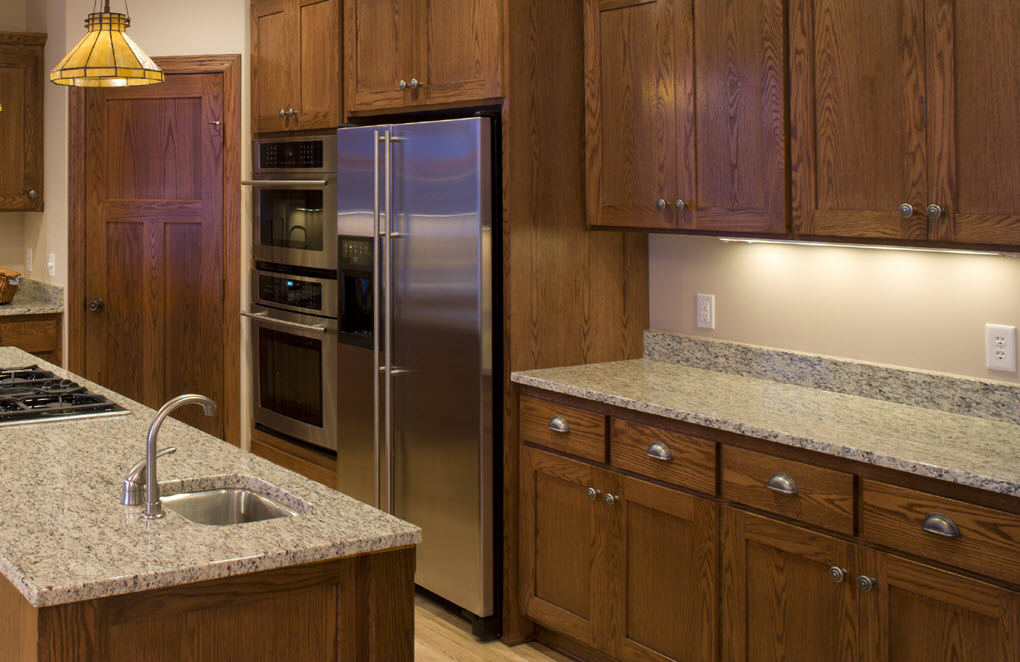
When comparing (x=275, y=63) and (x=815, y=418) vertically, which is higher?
(x=275, y=63)

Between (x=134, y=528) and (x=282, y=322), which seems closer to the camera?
(x=134, y=528)

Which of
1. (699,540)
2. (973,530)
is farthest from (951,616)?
(699,540)

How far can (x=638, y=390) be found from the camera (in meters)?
3.04

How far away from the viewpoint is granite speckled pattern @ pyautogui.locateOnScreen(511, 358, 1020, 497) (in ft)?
7.23

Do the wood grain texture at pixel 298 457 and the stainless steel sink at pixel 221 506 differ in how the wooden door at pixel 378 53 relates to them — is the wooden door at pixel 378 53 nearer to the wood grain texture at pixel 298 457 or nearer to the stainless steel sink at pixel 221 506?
the wood grain texture at pixel 298 457

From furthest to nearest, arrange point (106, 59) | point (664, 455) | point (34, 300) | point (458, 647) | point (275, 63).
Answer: point (34, 300), point (275, 63), point (458, 647), point (664, 455), point (106, 59)

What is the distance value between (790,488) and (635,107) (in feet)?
4.27

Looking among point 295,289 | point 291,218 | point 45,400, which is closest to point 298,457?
point 295,289

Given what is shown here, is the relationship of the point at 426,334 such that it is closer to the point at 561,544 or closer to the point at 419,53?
the point at 561,544

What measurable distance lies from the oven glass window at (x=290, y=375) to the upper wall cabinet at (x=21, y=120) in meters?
1.61

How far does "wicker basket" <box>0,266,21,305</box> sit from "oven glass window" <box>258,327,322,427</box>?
1.45m

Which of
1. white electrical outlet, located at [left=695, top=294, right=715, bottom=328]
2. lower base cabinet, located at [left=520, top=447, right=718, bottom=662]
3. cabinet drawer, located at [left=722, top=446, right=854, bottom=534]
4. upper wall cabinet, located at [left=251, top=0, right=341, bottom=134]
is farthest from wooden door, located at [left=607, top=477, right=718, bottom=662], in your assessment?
upper wall cabinet, located at [left=251, top=0, right=341, bottom=134]

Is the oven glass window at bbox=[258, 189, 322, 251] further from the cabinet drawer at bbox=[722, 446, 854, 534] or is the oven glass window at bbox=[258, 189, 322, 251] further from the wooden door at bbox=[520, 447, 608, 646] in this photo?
the cabinet drawer at bbox=[722, 446, 854, 534]

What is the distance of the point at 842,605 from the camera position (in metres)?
2.38
